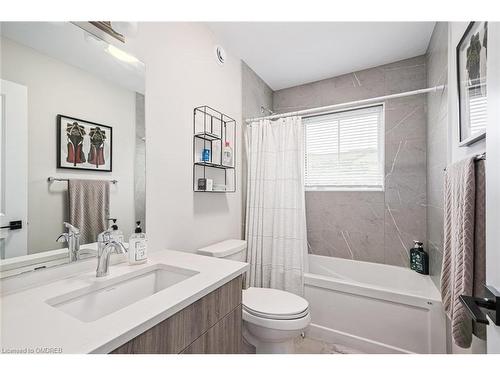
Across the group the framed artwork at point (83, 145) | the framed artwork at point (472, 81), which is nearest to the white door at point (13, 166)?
the framed artwork at point (83, 145)

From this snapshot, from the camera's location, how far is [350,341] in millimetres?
1730

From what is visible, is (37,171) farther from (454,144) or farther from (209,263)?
(454,144)

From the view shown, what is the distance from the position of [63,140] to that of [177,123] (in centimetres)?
68

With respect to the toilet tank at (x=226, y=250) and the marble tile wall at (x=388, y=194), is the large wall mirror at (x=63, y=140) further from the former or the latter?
the marble tile wall at (x=388, y=194)

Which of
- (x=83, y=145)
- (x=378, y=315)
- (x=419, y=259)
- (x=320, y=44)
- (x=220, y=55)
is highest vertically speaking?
(x=320, y=44)

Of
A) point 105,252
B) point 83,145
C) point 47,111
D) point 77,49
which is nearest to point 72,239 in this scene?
point 105,252

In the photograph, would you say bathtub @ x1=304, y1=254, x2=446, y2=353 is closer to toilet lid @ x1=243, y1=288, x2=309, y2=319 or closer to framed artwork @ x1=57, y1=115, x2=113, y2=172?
toilet lid @ x1=243, y1=288, x2=309, y2=319

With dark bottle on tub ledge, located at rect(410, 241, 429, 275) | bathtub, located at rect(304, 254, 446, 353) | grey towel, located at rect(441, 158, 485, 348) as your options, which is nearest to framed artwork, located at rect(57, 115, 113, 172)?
grey towel, located at rect(441, 158, 485, 348)

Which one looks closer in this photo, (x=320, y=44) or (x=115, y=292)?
(x=115, y=292)

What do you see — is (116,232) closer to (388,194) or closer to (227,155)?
(227,155)

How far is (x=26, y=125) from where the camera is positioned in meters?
0.88

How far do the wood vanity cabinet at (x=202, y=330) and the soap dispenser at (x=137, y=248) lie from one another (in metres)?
0.46

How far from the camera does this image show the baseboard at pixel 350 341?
5.33 feet

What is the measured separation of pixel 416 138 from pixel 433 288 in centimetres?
130
